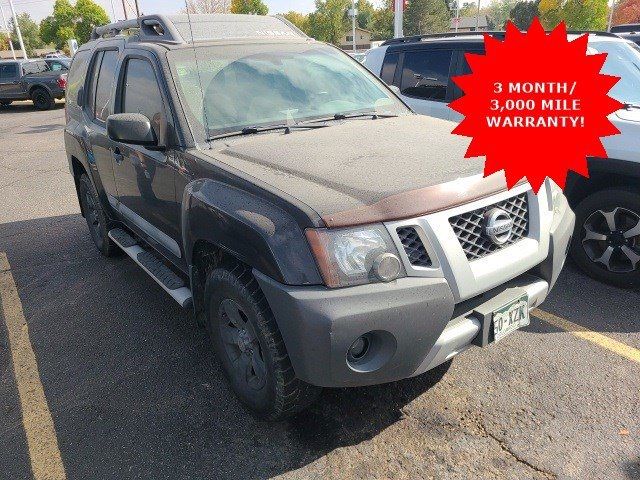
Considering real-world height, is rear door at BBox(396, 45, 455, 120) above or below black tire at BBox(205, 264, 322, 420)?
above

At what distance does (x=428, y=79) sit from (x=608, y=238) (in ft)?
8.39

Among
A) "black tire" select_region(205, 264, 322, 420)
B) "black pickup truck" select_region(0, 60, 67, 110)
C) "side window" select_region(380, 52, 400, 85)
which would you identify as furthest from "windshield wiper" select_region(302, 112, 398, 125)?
"black pickup truck" select_region(0, 60, 67, 110)

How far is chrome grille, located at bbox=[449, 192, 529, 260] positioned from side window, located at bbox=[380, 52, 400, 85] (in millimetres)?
3912

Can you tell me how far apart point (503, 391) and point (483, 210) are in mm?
1147

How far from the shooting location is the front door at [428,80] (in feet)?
17.6

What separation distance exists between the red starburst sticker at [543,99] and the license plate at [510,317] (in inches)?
52.7

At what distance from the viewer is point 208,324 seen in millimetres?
2961

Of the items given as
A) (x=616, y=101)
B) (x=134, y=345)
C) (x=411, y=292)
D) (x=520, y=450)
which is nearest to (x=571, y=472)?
(x=520, y=450)

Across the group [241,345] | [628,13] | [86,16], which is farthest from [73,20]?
[241,345]

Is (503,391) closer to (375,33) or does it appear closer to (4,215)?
(4,215)

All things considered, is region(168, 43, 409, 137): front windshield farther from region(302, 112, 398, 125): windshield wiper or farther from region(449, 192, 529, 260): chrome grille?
region(449, 192, 529, 260): chrome grille

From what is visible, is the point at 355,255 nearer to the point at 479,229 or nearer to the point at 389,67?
the point at 479,229

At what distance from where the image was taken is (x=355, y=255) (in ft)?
7.04

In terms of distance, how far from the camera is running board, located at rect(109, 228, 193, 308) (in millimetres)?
3240
